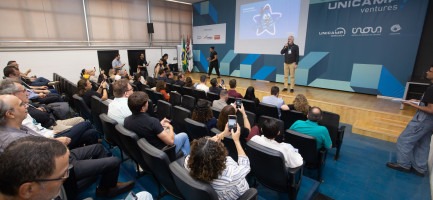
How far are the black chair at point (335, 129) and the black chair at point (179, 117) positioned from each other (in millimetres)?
2053

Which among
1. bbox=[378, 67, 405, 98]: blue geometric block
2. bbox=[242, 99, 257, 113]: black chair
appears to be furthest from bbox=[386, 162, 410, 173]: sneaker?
bbox=[378, 67, 405, 98]: blue geometric block

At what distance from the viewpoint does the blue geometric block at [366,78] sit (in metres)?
5.87

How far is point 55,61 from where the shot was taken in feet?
25.3

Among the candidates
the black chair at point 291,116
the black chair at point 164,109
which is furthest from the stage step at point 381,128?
the black chair at point 164,109

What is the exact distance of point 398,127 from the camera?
397 centimetres

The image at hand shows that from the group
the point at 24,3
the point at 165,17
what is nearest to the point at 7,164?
the point at 24,3

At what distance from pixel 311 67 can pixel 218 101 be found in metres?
4.87

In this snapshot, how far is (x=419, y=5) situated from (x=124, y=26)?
10.1m

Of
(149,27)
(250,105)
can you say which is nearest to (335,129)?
(250,105)

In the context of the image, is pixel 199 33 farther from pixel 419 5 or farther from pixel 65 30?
pixel 419 5

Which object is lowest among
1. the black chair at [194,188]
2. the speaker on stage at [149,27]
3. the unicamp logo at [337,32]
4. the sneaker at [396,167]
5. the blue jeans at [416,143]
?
the sneaker at [396,167]

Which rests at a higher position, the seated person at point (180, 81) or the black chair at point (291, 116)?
the seated person at point (180, 81)

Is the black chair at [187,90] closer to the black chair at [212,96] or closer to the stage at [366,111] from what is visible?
the black chair at [212,96]

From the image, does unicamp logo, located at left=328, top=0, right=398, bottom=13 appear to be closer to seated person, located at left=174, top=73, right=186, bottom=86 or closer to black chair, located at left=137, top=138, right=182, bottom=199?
seated person, located at left=174, top=73, right=186, bottom=86
